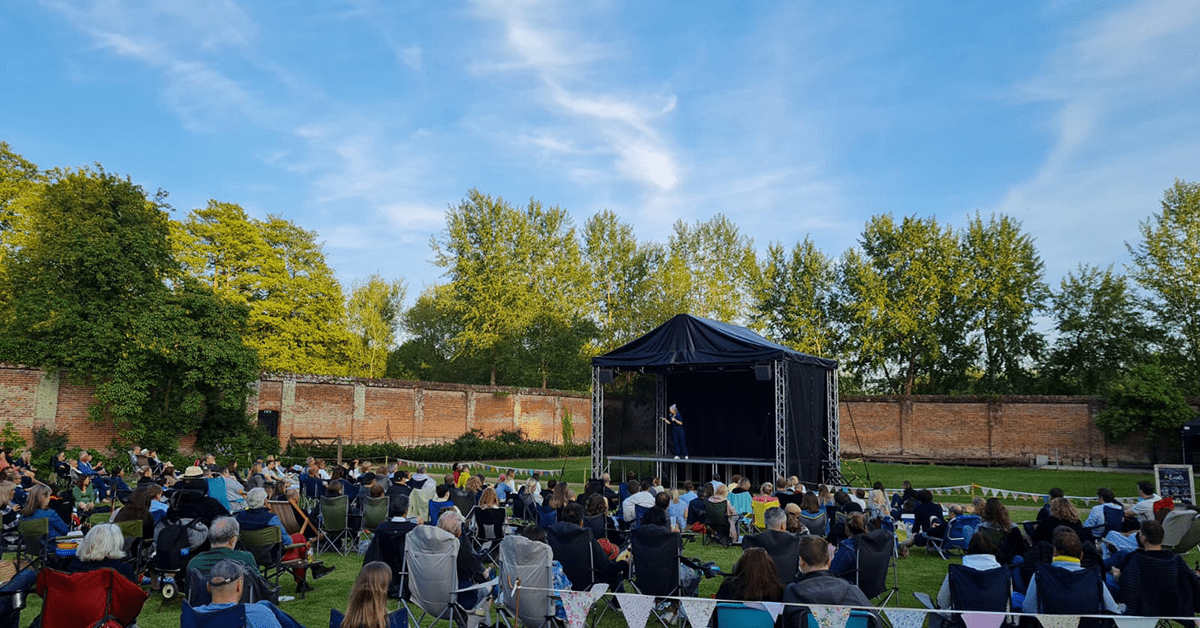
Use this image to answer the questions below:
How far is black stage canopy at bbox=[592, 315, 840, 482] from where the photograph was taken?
15125 millimetres

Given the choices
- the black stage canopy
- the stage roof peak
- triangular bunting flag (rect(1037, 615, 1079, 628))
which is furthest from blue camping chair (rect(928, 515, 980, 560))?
the stage roof peak

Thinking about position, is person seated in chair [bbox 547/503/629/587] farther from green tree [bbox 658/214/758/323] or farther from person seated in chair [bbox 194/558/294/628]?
green tree [bbox 658/214/758/323]

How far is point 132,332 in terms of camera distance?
18000 millimetres

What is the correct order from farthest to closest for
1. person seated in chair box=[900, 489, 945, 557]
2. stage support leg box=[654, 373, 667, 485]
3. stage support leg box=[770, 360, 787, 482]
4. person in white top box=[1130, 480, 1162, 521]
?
stage support leg box=[654, 373, 667, 485], stage support leg box=[770, 360, 787, 482], person seated in chair box=[900, 489, 945, 557], person in white top box=[1130, 480, 1162, 521]

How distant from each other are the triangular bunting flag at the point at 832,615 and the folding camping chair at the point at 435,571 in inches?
96.4

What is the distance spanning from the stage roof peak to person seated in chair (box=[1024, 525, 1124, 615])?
9479 mm

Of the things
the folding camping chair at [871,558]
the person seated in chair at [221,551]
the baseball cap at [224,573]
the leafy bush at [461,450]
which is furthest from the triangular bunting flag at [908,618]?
the leafy bush at [461,450]

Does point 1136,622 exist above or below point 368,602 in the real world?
below

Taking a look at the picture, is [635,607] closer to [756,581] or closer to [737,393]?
[756,581]

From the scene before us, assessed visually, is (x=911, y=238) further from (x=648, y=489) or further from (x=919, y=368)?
(x=648, y=489)

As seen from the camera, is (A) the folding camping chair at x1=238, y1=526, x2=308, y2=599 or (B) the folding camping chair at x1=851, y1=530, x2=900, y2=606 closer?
(B) the folding camping chair at x1=851, y1=530, x2=900, y2=606

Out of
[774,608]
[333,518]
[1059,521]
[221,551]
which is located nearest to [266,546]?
[221,551]

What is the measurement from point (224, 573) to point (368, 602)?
896 millimetres

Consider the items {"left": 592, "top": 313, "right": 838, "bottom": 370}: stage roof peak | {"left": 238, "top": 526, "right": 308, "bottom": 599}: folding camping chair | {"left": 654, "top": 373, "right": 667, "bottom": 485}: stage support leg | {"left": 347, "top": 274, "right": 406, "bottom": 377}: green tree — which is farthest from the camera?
{"left": 347, "top": 274, "right": 406, "bottom": 377}: green tree
